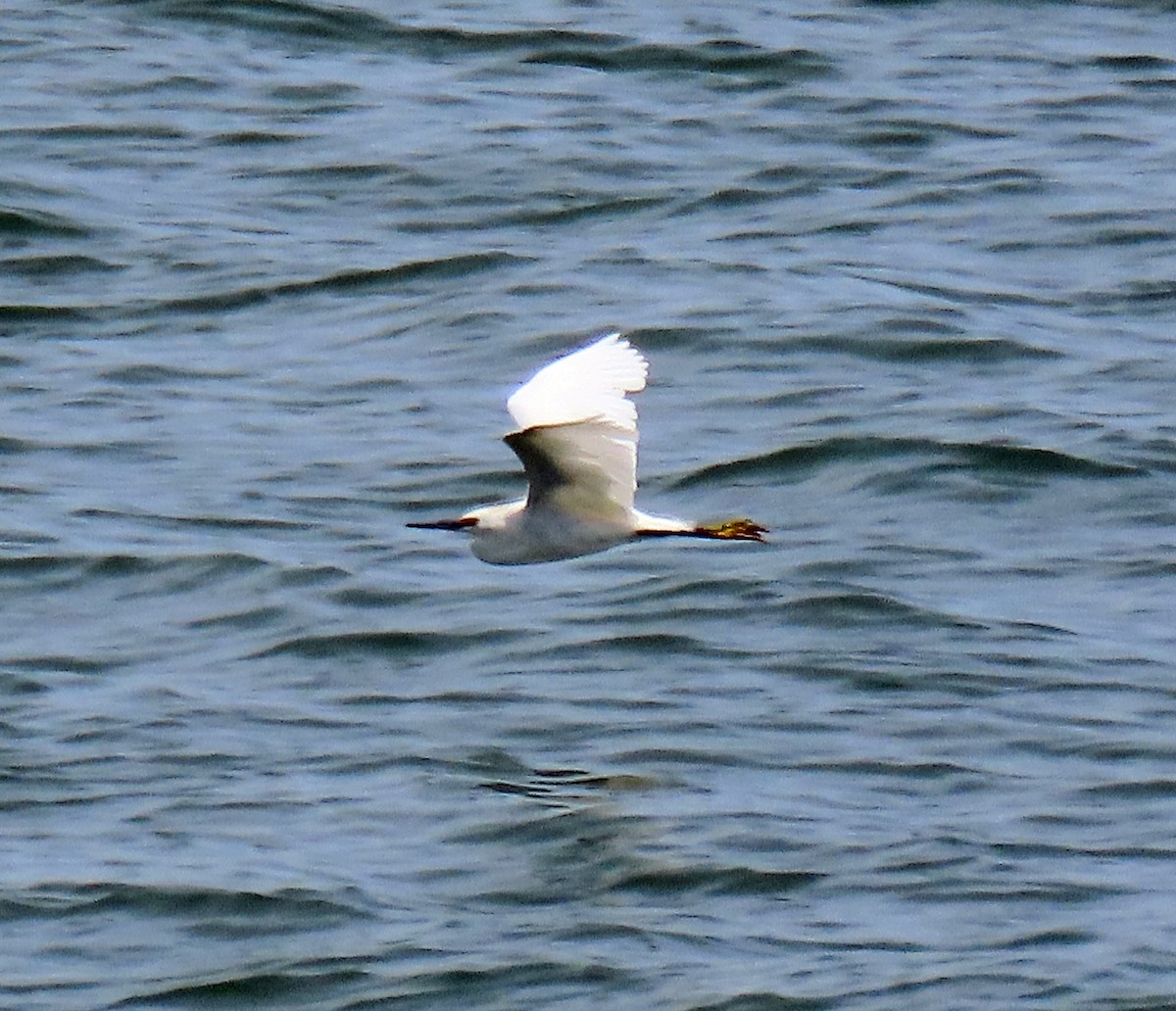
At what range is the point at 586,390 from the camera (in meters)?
9.42

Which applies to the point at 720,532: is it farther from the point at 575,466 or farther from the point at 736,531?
the point at 575,466

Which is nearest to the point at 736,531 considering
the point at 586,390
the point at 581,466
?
the point at 581,466

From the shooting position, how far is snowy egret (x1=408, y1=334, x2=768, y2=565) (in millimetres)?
9297

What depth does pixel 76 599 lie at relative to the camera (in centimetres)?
1209

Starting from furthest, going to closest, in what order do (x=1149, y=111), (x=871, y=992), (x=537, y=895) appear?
(x=1149, y=111) → (x=537, y=895) → (x=871, y=992)

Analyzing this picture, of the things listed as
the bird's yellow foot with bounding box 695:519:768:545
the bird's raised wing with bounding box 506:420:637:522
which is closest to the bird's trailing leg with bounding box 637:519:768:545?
the bird's yellow foot with bounding box 695:519:768:545

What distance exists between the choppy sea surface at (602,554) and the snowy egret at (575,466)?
94 centimetres

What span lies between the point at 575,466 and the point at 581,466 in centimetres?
2

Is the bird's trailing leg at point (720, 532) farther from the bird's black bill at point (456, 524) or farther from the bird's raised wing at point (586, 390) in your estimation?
the bird's black bill at point (456, 524)

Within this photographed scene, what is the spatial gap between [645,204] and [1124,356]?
312 cm

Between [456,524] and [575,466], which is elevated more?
[575,466]

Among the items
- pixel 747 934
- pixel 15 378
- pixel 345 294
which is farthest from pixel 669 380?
pixel 747 934

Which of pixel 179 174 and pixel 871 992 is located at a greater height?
pixel 179 174

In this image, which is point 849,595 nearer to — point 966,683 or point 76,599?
point 966,683
